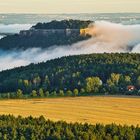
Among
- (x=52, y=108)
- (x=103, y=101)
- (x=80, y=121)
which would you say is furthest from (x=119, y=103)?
(x=80, y=121)

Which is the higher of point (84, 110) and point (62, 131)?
point (62, 131)

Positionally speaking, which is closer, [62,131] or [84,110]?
[62,131]

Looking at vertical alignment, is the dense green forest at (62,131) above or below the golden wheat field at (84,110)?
above

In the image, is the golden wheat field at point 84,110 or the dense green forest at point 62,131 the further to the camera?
the golden wheat field at point 84,110
